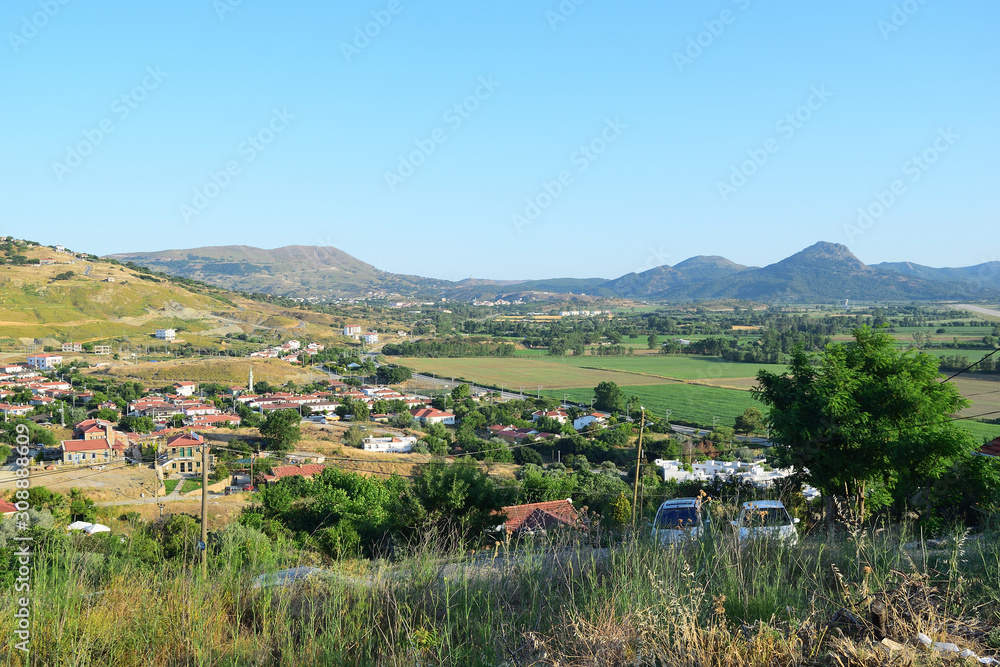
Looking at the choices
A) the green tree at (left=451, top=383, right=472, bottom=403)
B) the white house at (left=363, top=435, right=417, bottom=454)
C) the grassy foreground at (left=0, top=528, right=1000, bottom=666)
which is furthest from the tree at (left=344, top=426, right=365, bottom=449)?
the grassy foreground at (left=0, top=528, right=1000, bottom=666)

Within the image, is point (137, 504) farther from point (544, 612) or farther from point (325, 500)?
point (544, 612)

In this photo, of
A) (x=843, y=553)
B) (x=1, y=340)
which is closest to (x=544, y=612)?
(x=843, y=553)

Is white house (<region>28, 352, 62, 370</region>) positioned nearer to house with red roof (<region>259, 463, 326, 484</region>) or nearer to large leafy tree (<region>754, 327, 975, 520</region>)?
house with red roof (<region>259, 463, 326, 484</region>)

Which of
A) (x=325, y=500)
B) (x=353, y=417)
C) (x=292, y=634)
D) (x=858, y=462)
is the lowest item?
(x=353, y=417)

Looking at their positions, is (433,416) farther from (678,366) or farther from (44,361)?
(44,361)

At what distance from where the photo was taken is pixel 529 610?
2.21 m

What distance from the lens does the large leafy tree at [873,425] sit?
6402mm

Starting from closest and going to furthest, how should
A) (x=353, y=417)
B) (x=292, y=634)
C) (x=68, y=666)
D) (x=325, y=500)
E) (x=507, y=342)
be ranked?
(x=68, y=666) < (x=292, y=634) < (x=325, y=500) < (x=353, y=417) < (x=507, y=342)

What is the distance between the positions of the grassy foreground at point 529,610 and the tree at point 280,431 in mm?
26140

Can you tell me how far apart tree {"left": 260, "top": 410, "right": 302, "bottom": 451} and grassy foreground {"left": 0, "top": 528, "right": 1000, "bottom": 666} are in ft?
85.8

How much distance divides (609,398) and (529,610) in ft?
131

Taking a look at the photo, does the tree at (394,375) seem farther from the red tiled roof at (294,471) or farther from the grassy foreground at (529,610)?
the grassy foreground at (529,610)

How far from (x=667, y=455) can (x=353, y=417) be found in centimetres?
1984

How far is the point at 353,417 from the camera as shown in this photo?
38.0m
